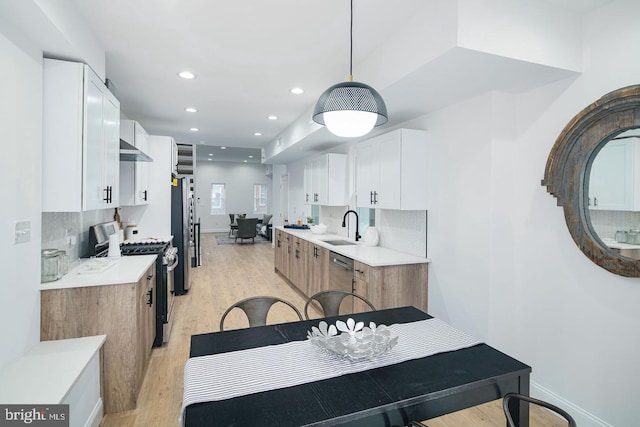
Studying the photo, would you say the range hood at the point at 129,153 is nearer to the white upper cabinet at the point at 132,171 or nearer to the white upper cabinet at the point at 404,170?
the white upper cabinet at the point at 132,171

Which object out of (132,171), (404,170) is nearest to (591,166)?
(404,170)

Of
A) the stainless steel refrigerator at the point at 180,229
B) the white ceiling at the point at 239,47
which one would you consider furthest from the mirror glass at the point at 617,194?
the stainless steel refrigerator at the point at 180,229

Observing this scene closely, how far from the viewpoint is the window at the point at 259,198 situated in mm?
13961

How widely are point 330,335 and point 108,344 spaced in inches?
66.8

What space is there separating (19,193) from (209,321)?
102 inches

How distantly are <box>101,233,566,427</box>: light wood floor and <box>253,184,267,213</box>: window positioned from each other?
5073mm

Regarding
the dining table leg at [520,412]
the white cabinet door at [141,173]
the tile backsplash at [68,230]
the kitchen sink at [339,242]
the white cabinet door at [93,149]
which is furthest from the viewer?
the kitchen sink at [339,242]

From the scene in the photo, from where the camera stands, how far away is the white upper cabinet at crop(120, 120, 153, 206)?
154 inches

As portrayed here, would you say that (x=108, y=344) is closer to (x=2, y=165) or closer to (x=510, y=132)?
(x=2, y=165)

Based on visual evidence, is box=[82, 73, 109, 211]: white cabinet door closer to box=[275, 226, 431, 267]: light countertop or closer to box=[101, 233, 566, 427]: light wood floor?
box=[101, 233, 566, 427]: light wood floor

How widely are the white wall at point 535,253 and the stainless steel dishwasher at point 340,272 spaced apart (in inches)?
34.6

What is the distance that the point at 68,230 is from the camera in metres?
2.83

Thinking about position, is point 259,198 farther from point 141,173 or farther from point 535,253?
point 535,253

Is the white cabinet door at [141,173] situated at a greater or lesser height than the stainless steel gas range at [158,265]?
greater
